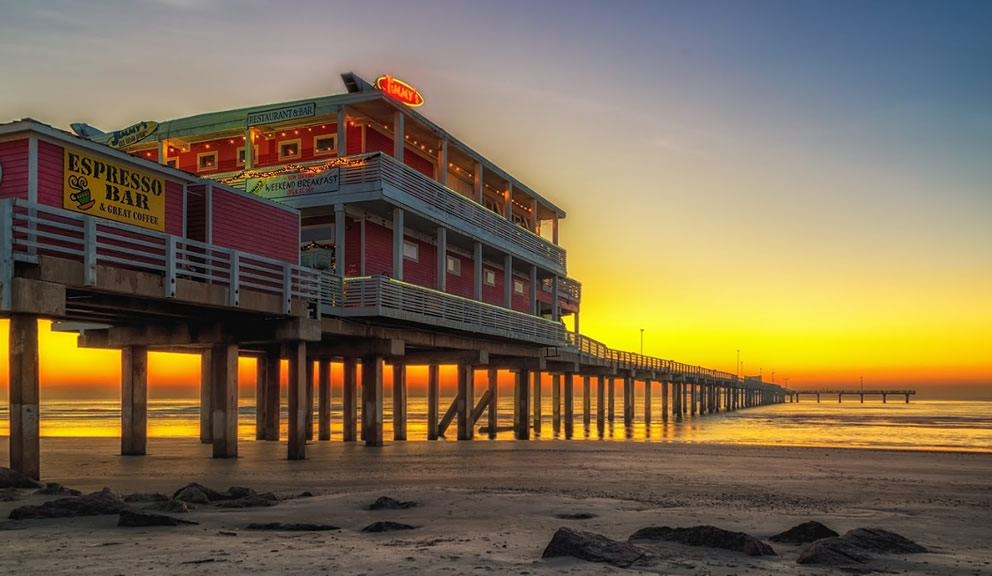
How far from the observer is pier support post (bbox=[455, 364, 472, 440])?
1475 inches

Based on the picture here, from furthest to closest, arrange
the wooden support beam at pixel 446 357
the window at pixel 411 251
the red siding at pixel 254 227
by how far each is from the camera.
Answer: the wooden support beam at pixel 446 357
the window at pixel 411 251
the red siding at pixel 254 227

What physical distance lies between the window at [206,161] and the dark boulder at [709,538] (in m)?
25.8

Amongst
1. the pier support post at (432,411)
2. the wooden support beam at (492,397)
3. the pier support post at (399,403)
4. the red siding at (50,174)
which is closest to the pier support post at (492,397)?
the wooden support beam at (492,397)

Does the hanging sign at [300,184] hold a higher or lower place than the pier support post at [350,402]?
higher

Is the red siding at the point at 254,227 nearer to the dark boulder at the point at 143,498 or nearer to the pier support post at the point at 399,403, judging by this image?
the dark boulder at the point at 143,498

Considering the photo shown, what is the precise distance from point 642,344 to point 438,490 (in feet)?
336

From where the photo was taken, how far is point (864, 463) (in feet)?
75.4

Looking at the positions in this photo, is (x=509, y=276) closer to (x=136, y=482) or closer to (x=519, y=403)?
(x=519, y=403)

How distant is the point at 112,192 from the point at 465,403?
73.5 ft

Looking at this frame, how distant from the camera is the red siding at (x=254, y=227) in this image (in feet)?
A: 71.8

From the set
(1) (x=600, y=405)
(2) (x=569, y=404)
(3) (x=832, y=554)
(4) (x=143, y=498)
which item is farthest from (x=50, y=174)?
(1) (x=600, y=405)

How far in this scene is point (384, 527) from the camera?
10.2m

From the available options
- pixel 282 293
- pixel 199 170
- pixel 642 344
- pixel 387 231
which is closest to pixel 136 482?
pixel 282 293

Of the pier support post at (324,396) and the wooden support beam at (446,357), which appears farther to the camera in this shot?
the pier support post at (324,396)
